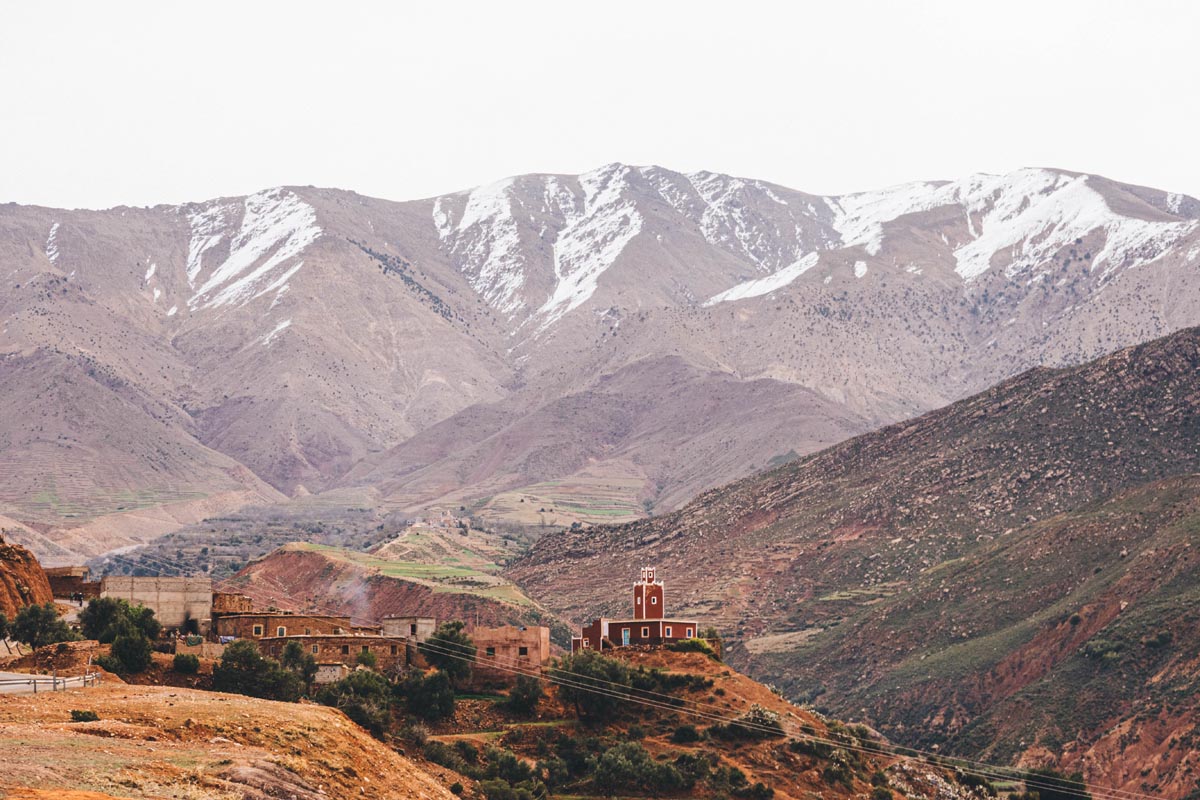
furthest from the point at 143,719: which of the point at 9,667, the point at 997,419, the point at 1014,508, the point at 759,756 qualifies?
the point at 997,419

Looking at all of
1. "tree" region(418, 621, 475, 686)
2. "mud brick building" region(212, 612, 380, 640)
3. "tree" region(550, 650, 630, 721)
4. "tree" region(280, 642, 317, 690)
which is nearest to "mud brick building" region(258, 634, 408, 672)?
"tree" region(280, 642, 317, 690)

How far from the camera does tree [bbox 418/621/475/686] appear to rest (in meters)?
65.9

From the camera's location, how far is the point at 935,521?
502 feet

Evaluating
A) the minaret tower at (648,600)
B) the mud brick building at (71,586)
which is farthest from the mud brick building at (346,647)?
the minaret tower at (648,600)

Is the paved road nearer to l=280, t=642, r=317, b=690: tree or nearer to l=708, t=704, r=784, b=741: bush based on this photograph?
l=280, t=642, r=317, b=690: tree

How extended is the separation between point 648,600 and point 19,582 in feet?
101

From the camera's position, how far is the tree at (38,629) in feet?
181

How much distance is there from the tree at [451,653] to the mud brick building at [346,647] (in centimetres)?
119

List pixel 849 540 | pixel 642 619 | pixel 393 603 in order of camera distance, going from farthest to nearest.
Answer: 1. pixel 849 540
2. pixel 393 603
3. pixel 642 619

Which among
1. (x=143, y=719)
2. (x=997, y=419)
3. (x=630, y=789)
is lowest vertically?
(x=630, y=789)

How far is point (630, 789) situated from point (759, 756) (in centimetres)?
750

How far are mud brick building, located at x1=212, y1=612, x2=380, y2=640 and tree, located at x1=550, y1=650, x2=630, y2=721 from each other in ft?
25.7

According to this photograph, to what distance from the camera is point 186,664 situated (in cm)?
5334

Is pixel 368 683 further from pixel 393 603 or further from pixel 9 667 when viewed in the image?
pixel 393 603
